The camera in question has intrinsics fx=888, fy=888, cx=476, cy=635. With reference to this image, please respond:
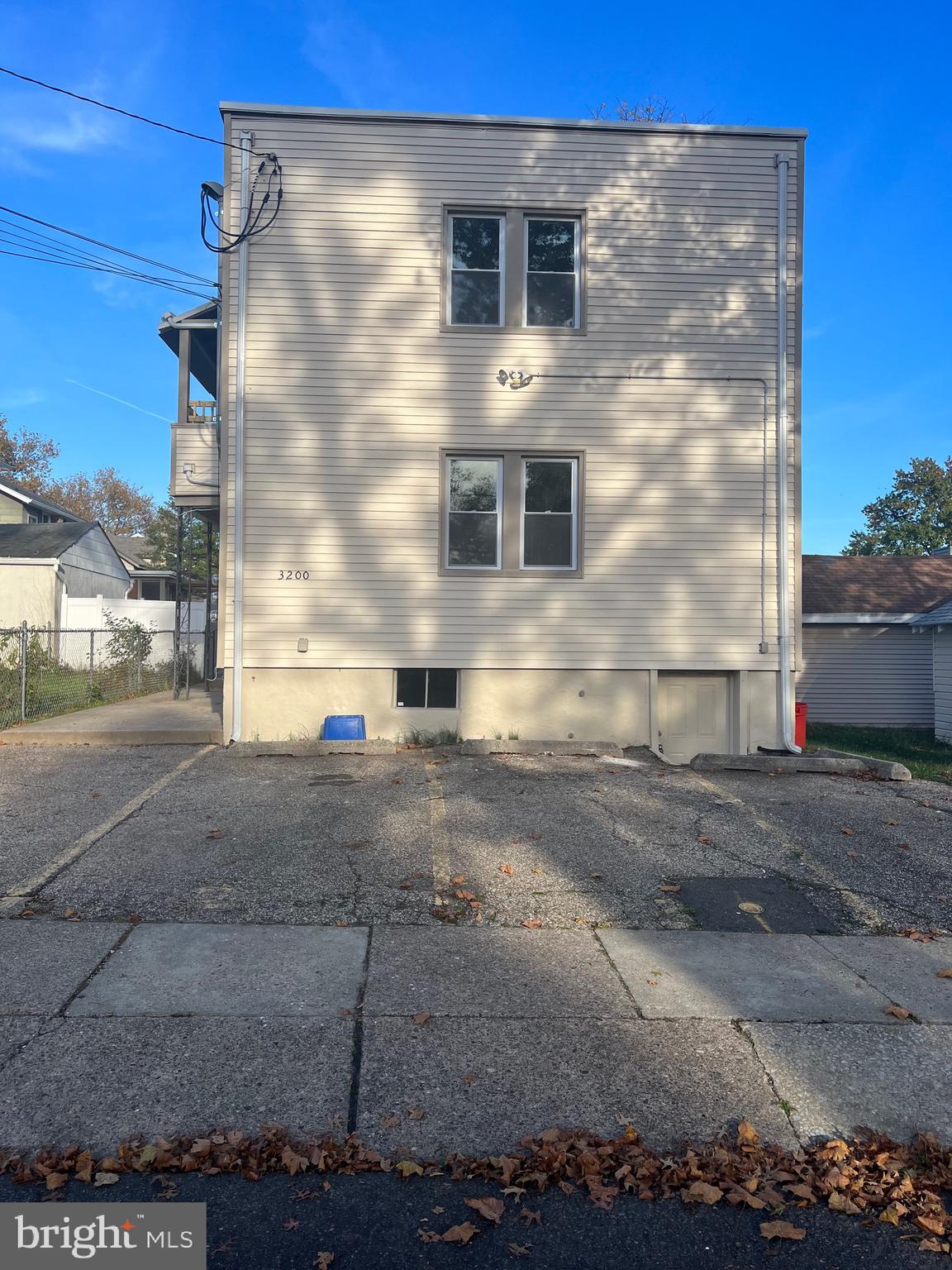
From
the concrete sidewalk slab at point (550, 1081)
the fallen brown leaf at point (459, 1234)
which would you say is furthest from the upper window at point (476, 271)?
the fallen brown leaf at point (459, 1234)

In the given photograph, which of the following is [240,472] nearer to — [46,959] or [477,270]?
[477,270]

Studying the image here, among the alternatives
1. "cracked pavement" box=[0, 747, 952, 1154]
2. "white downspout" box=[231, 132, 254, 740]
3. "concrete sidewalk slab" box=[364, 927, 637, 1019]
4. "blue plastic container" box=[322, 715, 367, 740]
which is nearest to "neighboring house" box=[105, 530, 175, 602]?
"white downspout" box=[231, 132, 254, 740]

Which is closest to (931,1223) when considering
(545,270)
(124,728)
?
(124,728)

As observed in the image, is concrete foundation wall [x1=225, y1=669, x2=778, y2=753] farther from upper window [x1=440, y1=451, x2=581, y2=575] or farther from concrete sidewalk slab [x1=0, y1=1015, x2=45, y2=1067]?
concrete sidewalk slab [x1=0, y1=1015, x2=45, y2=1067]

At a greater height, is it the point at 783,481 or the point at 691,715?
the point at 783,481

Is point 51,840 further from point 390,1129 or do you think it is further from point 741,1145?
point 741,1145

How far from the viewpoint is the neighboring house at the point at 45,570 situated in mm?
25609

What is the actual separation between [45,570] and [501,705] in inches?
753

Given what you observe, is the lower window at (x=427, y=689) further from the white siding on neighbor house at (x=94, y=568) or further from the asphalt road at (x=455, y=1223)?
the white siding on neighbor house at (x=94, y=568)

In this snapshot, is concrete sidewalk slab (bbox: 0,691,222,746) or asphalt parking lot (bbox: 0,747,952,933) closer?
asphalt parking lot (bbox: 0,747,952,933)

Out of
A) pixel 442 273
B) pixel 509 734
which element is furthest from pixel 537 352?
pixel 509 734

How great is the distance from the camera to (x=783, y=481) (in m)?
11.7

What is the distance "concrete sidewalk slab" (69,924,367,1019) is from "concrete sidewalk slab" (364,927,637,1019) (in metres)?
0.18

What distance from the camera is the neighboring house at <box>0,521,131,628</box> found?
2561 cm
